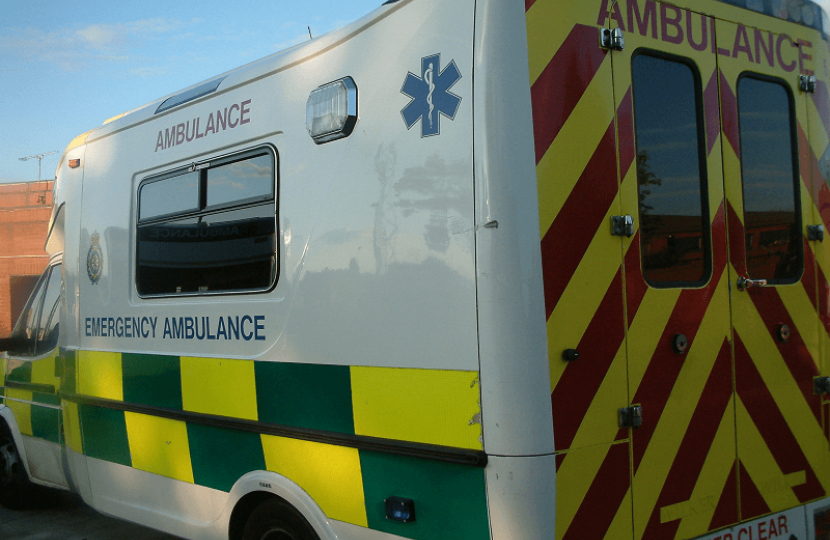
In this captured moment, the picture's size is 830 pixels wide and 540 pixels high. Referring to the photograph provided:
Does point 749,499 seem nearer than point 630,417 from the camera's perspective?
No

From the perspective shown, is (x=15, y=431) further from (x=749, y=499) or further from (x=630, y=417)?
(x=749, y=499)

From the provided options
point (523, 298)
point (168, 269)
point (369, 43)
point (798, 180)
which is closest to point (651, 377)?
point (523, 298)

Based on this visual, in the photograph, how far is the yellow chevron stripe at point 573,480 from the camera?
2428 mm

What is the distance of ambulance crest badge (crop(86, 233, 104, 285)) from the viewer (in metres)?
4.57

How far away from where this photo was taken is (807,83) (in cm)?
336

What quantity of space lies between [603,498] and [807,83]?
2.11m

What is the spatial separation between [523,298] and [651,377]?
0.65 m

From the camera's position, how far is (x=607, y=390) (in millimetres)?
2588

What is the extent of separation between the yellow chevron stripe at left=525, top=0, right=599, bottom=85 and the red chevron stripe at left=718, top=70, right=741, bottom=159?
780 millimetres

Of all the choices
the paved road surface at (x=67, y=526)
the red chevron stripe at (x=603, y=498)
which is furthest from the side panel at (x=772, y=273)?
the paved road surface at (x=67, y=526)

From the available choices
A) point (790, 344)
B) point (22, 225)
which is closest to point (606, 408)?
point (790, 344)

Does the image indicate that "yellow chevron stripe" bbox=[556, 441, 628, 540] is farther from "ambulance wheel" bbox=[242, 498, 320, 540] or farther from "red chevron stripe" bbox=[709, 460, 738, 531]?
"ambulance wheel" bbox=[242, 498, 320, 540]

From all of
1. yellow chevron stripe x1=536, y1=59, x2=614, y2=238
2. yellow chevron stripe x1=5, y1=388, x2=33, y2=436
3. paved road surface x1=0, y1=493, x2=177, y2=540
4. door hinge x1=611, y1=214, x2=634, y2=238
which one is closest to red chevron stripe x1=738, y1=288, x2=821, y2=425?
door hinge x1=611, y1=214, x2=634, y2=238

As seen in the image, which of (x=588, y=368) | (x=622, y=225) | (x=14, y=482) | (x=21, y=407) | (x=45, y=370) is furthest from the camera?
(x=14, y=482)
